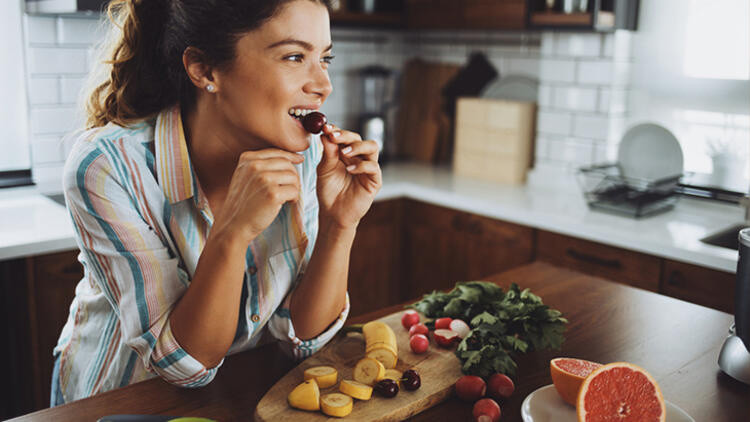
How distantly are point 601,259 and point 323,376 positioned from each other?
162 cm

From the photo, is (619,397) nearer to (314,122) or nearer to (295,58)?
(314,122)

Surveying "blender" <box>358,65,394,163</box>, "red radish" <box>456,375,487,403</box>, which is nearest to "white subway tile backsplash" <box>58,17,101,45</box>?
"blender" <box>358,65,394,163</box>

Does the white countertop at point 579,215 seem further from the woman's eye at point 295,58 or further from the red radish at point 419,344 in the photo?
the woman's eye at point 295,58

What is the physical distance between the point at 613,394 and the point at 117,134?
1.03 m

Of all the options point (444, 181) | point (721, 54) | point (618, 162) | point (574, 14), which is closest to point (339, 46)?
point (444, 181)

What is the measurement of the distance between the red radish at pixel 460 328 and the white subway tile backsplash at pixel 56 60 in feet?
7.02

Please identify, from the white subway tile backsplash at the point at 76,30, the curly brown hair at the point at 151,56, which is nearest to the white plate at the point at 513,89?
the white subway tile backsplash at the point at 76,30

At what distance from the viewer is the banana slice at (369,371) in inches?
44.5

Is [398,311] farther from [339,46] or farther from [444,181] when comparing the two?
[339,46]

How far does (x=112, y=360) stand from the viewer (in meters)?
1.37

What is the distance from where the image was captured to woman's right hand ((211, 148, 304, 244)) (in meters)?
1.16

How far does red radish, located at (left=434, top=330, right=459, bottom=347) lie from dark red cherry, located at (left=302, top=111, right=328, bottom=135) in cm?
46

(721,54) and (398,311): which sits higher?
(721,54)

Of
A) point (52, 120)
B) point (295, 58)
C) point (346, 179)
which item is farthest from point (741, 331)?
point (52, 120)
